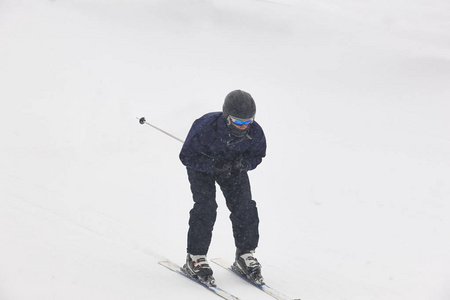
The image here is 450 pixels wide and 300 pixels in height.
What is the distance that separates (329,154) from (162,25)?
320 inches

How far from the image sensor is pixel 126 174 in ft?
29.2

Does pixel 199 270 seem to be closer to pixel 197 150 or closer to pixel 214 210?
pixel 214 210

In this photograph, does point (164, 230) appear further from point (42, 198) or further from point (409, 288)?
point (409, 288)

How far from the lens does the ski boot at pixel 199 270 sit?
468 centimetres

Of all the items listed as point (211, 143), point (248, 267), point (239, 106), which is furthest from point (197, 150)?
point (248, 267)

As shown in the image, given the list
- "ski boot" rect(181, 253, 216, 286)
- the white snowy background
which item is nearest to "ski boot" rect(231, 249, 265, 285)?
the white snowy background

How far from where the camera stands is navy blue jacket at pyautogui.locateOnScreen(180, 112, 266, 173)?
15.6ft

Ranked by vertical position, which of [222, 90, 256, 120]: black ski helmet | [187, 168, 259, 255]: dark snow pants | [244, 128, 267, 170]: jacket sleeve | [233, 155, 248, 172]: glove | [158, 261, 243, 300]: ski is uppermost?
[222, 90, 256, 120]: black ski helmet

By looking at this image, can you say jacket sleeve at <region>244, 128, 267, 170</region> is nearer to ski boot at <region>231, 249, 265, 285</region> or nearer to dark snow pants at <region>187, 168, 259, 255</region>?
dark snow pants at <region>187, 168, 259, 255</region>

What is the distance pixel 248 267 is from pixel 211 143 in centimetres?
117

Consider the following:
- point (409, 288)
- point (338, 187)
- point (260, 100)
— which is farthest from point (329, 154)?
point (409, 288)

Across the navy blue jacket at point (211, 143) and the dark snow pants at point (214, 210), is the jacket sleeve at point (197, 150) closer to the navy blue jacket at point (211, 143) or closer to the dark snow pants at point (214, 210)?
the navy blue jacket at point (211, 143)

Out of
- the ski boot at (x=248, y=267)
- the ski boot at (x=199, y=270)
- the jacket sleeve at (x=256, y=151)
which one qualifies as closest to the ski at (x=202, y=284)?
the ski boot at (x=199, y=270)

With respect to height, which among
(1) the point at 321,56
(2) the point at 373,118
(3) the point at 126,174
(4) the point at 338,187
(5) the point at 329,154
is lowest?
(3) the point at 126,174
